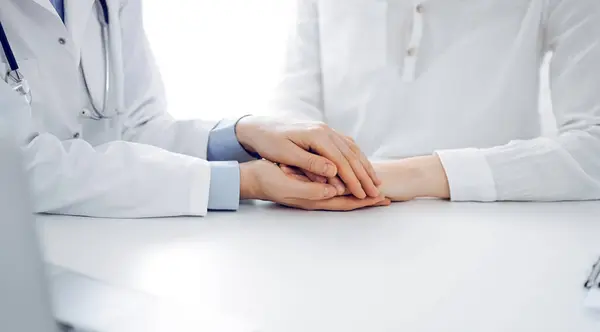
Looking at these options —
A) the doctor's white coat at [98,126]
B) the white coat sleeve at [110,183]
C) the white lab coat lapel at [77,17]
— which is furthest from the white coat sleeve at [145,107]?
the white coat sleeve at [110,183]

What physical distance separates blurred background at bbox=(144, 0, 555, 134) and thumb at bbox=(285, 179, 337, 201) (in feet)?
2.25

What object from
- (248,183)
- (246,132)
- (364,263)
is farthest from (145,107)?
(364,263)

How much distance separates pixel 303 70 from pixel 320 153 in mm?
422

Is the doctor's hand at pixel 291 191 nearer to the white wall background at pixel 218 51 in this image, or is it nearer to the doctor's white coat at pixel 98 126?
the doctor's white coat at pixel 98 126

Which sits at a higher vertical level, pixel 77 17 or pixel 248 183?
pixel 77 17

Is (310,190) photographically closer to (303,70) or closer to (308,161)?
(308,161)

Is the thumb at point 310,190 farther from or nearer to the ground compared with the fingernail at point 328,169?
nearer to the ground

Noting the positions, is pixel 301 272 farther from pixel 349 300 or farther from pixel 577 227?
pixel 577 227

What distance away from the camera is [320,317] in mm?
454

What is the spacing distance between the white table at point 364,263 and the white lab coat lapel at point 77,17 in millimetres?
309

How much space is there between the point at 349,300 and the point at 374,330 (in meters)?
0.05

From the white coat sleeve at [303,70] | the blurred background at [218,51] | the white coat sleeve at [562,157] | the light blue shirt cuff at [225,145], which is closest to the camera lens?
the white coat sleeve at [562,157]

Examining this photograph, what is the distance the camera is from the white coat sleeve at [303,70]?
3.94ft

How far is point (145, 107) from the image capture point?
1.07 meters
